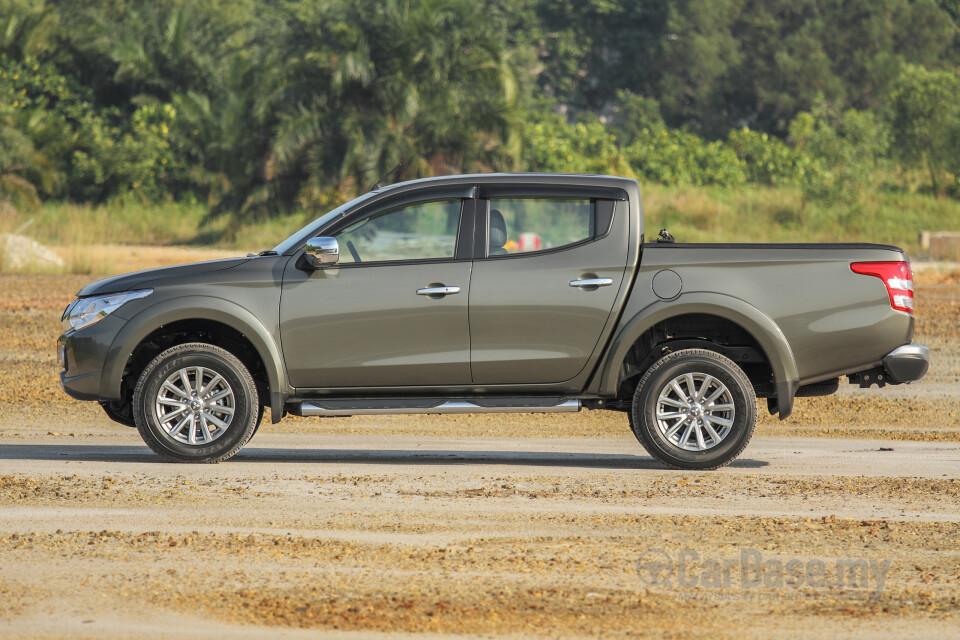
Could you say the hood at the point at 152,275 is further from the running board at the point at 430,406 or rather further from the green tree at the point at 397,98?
the green tree at the point at 397,98

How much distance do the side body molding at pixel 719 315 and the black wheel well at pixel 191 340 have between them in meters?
2.28

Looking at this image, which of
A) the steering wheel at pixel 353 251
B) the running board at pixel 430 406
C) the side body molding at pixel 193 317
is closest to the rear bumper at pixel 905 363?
the running board at pixel 430 406

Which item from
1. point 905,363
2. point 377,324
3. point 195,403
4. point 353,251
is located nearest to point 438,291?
point 377,324

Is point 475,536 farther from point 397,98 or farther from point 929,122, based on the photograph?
point 929,122

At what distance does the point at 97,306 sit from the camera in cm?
888

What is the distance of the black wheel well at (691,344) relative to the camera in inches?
356

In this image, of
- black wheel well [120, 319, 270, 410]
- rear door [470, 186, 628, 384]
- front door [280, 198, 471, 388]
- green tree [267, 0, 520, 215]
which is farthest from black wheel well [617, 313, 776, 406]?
green tree [267, 0, 520, 215]

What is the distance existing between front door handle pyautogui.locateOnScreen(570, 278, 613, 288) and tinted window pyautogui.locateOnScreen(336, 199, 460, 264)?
0.80 meters

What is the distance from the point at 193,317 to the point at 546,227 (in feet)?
7.69

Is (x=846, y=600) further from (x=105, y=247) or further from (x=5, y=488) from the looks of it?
(x=105, y=247)

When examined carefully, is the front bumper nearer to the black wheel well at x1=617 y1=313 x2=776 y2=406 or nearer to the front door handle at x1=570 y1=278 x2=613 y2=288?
the front door handle at x1=570 y1=278 x2=613 y2=288

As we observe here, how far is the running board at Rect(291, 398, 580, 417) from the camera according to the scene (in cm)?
870

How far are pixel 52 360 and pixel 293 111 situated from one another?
2278 cm

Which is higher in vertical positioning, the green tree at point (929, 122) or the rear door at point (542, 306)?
the green tree at point (929, 122)
